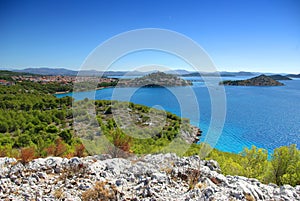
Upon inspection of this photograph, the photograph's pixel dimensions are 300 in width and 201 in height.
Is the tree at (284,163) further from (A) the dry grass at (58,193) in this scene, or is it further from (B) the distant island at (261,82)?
(B) the distant island at (261,82)

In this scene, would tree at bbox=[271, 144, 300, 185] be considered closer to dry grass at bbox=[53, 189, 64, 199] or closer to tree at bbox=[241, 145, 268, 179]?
tree at bbox=[241, 145, 268, 179]

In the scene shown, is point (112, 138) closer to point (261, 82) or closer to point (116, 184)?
point (116, 184)

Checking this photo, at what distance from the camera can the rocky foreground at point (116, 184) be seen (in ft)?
15.3

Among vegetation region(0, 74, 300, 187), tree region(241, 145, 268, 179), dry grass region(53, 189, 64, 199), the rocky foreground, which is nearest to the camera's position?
dry grass region(53, 189, 64, 199)

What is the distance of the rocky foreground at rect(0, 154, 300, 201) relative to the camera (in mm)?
4652

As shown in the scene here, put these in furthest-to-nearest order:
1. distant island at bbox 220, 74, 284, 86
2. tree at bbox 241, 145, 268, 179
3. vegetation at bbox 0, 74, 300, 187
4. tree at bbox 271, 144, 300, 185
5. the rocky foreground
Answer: distant island at bbox 220, 74, 284, 86 → tree at bbox 241, 145, 268, 179 → vegetation at bbox 0, 74, 300, 187 → tree at bbox 271, 144, 300, 185 → the rocky foreground

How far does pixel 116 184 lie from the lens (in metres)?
5.17

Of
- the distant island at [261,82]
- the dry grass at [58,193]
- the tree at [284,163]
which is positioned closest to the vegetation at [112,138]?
the tree at [284,163]

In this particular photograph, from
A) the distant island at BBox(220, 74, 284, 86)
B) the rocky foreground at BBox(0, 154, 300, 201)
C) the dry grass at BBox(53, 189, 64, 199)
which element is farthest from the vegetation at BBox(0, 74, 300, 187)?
the distant island at BBox(220, 74, 284, 86)

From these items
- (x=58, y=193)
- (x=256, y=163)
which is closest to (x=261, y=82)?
(x=256, y=163)

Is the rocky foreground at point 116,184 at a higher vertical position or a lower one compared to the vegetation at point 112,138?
higher

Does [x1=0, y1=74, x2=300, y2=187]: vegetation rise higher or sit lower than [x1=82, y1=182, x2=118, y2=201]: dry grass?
lower

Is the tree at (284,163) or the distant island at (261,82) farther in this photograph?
the distant island at (261,82)

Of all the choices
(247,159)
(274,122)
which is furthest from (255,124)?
(247,159)
